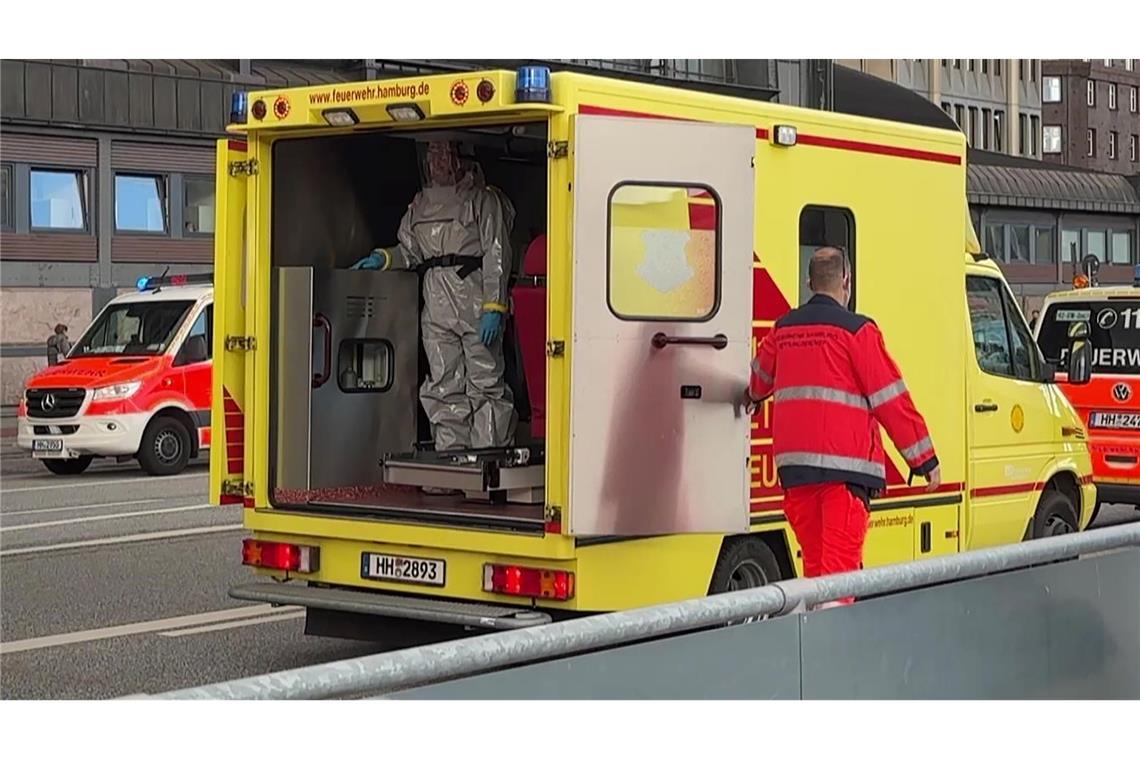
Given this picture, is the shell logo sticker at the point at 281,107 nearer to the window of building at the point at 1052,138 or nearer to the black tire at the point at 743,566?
the black tire at the point at 743,566

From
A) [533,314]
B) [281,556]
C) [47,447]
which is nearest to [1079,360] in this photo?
[533,314]

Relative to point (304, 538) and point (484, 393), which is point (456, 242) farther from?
point (304, 538)

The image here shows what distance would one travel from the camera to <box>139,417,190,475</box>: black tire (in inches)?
836

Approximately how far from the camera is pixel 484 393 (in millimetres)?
9805

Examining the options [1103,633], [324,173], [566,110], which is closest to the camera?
[1103,633]

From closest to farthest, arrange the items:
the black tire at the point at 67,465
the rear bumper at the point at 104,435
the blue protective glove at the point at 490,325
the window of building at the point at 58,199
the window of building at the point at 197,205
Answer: the blue protective glove at the point at 490,325 → the rear bumper at the point at 104,435 → the black tire at the point at 67,465 → the window of building at the point at 58,199 → the window of building at the point at 197,205

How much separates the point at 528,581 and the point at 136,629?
317cm

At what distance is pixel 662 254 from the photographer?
7859 mm

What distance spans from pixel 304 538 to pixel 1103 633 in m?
4.03

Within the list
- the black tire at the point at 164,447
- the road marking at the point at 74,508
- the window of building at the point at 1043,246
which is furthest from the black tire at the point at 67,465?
the window of building at the point at 1043,246

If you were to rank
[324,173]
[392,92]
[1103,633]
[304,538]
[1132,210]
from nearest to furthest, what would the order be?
[1103,633] < [392,92] < [304,538] < [324,173] < [1132,210]

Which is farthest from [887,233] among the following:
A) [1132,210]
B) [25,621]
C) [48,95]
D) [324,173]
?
[1132,210]

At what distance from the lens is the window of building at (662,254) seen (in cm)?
774

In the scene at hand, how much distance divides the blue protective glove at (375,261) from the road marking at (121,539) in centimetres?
483
